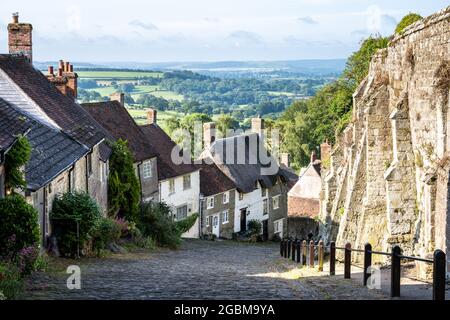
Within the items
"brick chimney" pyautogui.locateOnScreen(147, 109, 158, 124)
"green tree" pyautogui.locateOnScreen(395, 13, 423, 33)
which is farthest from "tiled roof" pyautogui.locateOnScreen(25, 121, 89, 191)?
"brick chimney" pyautogui.locateOnScreen(147, 109, 158, 124)

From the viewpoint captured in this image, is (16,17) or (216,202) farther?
(216,202)

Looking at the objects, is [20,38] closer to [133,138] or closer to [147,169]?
[133,138]

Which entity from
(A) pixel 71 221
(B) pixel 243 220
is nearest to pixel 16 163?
(A) pixel 71 221

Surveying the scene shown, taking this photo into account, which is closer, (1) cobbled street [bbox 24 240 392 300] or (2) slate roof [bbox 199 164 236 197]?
(1) cobbled street [bbox 24 240 392 300]

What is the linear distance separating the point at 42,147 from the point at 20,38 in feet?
32.2

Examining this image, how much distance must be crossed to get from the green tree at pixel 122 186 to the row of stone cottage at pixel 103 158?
504 millimetres

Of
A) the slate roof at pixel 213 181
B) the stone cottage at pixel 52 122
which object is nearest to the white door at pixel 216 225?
the slate roof at pixel 213 181

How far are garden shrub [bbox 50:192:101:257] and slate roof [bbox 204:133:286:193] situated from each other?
96.9ft

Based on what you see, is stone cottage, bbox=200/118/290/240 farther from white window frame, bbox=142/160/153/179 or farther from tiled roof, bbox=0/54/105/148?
tiled roof, bbox=0/54/105/148

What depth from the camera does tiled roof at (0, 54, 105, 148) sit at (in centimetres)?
2570

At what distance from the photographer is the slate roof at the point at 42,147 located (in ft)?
58.4

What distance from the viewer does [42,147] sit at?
68.3 ft

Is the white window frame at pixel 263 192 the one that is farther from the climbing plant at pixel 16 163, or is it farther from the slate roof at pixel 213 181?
the climbing plant at pixel 16 163

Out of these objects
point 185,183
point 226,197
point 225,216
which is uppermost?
point 185,183
